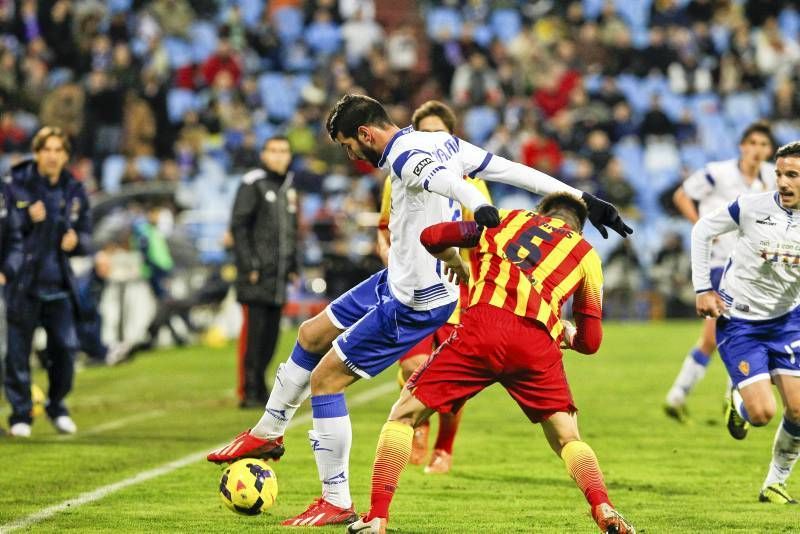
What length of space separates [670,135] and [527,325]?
67.7 ft

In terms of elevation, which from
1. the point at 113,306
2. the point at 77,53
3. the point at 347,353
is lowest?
the point at 113,306

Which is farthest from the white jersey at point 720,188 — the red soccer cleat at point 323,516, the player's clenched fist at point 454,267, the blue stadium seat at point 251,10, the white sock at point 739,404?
the blue stadium seat at point 251,10

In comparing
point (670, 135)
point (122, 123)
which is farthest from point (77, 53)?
point (670, 135)

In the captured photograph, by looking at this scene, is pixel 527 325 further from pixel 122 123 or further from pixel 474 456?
pixel 122 123

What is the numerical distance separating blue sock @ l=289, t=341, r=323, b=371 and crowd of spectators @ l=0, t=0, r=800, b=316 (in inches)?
598

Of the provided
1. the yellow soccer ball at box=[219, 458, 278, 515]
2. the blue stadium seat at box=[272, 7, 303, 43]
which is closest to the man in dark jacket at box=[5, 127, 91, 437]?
the yellow soccer ball at box=[219, 458, 278, 515]

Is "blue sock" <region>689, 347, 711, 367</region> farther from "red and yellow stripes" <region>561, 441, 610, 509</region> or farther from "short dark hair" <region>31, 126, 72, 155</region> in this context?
"red and yellow stripes" <region>561, 441, 610, 509</region>

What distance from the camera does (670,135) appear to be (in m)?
26.7

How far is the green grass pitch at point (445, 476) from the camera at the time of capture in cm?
770

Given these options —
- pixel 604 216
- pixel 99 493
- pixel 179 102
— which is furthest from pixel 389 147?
pixel 179 102

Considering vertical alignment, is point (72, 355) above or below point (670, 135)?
below

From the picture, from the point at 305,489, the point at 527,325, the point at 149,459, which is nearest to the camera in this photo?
the point at 527,325

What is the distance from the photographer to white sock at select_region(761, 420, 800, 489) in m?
8.22

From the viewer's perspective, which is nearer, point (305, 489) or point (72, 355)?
point (305, 489)
